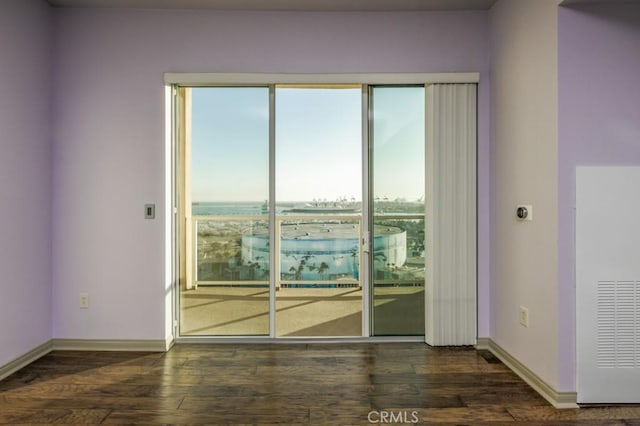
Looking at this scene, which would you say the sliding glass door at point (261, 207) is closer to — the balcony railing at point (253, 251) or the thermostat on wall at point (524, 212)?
the balcony railing at point (253, 251)

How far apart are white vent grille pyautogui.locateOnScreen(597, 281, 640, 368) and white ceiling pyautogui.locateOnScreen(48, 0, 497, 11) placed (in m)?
2.29

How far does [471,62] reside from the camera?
3484mm

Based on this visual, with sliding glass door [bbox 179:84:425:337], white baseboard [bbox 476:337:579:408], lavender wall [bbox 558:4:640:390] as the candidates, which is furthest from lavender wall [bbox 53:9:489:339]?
white baseboard [bbox 476:337:579:408]

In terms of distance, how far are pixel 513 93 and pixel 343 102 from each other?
1500 millimetres

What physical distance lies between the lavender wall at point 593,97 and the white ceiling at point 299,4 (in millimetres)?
1028

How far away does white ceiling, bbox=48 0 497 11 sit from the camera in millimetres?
3301

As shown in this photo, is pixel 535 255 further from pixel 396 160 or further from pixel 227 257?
pixel 227 257

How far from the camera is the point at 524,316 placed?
291 cm

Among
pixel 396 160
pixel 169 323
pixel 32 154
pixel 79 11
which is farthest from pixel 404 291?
pixel 79 11

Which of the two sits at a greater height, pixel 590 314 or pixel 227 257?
pixel 227 257

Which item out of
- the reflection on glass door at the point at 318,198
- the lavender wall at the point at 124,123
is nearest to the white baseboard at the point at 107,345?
the lavender wall at the point at 124,123

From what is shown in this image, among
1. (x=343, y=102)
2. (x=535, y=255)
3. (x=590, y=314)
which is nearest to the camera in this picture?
(x=590, y=314)

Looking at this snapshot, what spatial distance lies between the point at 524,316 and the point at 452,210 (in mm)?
980

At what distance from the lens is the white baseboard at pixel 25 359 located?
2897mm
